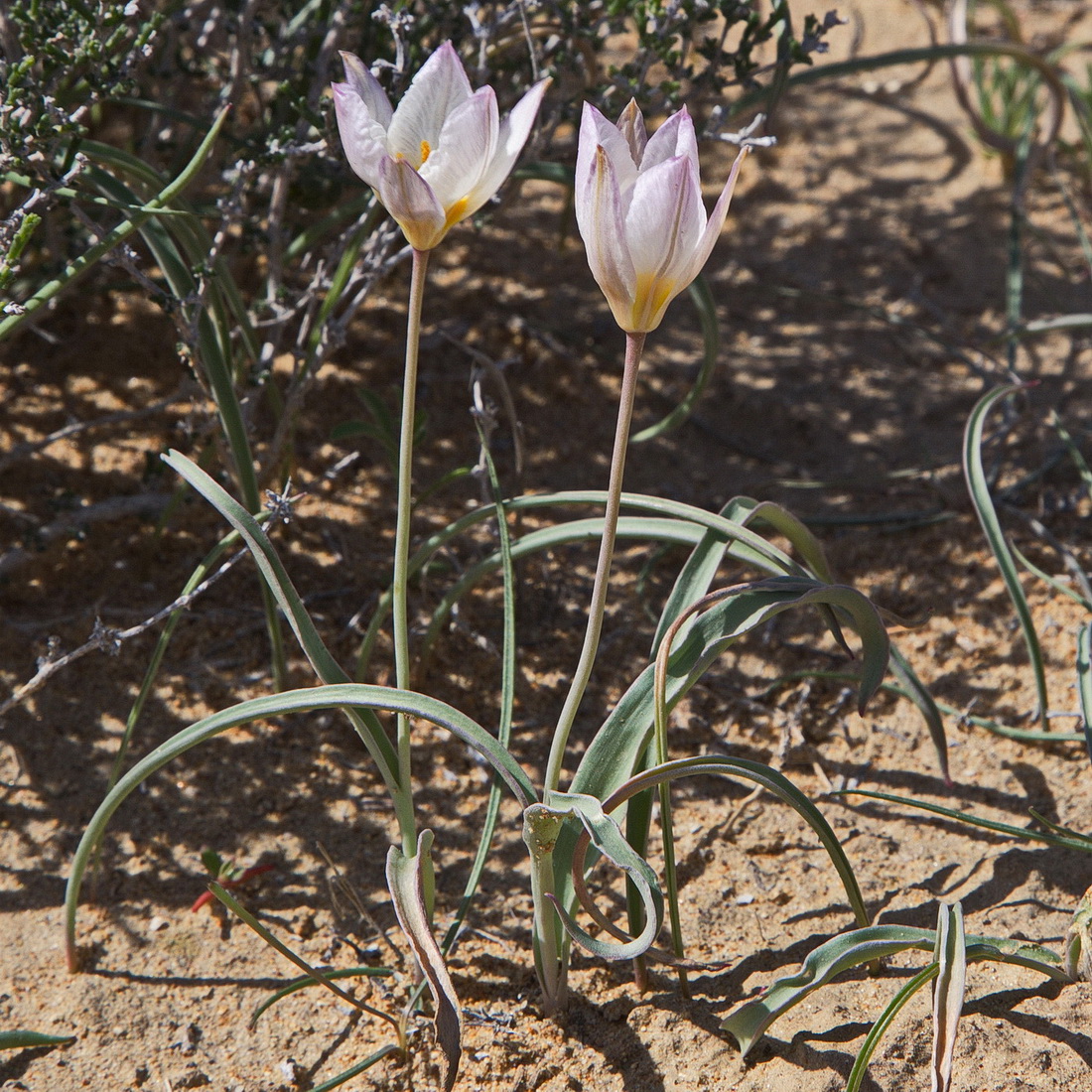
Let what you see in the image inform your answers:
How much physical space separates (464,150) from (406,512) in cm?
36

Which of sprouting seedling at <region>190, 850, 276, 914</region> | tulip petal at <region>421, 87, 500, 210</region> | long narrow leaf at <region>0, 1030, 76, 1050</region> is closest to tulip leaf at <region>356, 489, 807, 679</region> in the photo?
sprouting seedling at <region>190, 850, 276, 914</region>

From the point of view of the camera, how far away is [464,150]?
1001 mm

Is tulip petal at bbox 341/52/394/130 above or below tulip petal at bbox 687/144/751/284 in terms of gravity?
above

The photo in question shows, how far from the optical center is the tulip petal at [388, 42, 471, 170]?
41.2 inches

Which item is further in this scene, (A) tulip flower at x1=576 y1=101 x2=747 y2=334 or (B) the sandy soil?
(B) the sandy soil

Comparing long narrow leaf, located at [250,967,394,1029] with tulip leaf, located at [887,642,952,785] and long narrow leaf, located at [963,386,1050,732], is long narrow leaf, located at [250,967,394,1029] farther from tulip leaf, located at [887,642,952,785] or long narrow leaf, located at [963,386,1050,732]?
long narrow leaf, located at [963,386,1050,732]

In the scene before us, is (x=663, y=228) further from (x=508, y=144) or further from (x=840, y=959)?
(x=840, y=959)

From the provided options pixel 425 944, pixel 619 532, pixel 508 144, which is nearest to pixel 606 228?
pixel 508 144

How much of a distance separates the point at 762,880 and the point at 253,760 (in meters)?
0.77

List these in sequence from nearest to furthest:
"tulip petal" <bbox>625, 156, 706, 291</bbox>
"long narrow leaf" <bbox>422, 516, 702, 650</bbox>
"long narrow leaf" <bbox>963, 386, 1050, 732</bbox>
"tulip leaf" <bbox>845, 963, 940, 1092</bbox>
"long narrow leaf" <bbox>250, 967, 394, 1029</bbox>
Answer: "tulip petal" <bbox>625, 156, 706, 291</bbox> < "tulip leaf" <bbox>845, 963, 940, 1092</bbox> < "long narrow leaf" <bbox>250, 967, 394, 1029</bbox> < "long narrow leaf" <bbox>422, 516, 702, 650</bbox> < "long narrow leaf" <bbox>963, 386, 1050, 732</bbox>

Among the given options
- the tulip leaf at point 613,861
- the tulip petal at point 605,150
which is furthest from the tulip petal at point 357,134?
the tulip leaf at point 613,861

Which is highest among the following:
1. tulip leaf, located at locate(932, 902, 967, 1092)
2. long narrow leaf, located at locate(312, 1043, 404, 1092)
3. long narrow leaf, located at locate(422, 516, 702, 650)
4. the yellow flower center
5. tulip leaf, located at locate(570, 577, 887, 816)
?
the yellow flower center

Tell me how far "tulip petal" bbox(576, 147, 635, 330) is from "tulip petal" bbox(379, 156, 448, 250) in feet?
0.45

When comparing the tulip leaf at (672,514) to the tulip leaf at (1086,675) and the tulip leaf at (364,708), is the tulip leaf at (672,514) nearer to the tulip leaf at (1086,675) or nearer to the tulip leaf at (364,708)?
the tulip leaf at (364,708)
